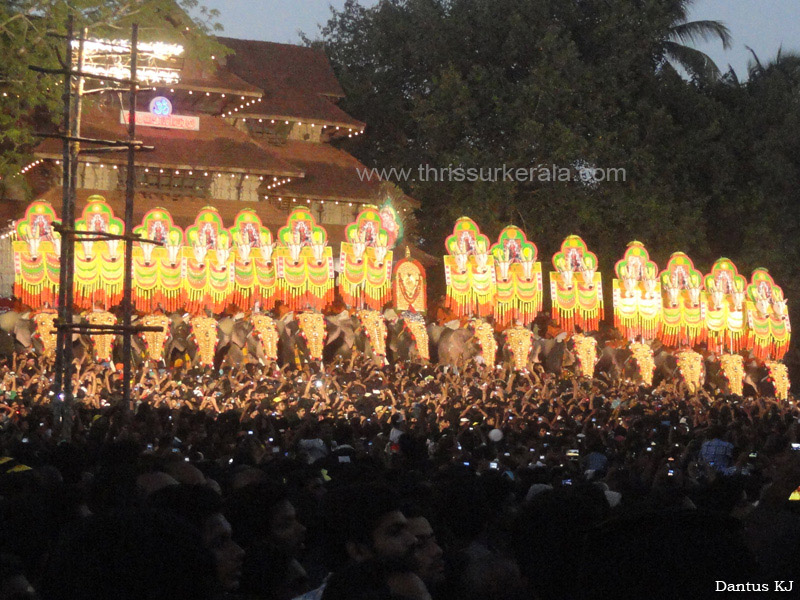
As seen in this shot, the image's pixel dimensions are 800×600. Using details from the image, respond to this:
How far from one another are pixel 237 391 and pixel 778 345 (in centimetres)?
1616

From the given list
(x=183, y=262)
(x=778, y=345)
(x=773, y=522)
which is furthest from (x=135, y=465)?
(x=778, y=345)

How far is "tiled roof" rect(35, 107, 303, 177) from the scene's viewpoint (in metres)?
26.6

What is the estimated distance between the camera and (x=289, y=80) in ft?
104

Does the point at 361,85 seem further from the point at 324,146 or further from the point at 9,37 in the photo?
the point at 9,37

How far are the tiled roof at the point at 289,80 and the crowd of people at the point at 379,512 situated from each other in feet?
59.5

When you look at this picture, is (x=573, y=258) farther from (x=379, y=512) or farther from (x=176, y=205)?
(x=379, y=512)

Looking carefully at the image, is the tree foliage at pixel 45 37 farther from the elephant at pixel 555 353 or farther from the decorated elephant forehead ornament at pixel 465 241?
the elephant at pixel 555 353

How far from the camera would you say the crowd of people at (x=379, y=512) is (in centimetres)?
323

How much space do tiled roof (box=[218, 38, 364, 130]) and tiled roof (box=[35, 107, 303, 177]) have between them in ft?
3.80

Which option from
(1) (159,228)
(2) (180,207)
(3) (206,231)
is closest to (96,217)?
(1) (159,228)

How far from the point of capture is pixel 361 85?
3525 cm

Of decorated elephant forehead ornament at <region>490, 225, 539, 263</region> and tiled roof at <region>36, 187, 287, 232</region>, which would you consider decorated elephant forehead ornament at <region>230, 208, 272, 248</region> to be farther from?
decorated elephant forehead ornament at <region>490, 225, 539, 263</region>

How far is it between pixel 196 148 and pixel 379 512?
23.8 meters

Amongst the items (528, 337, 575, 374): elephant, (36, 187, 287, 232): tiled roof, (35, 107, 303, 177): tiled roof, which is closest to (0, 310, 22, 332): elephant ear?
(36, 187, 287, 232): tiled roof
